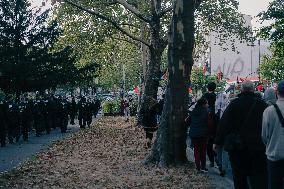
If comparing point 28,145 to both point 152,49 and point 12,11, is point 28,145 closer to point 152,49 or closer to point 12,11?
point 152,49

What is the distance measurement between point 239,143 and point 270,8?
14878mm

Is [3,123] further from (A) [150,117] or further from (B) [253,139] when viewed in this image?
(B) [253,139]

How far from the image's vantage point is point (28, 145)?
22.2 meters

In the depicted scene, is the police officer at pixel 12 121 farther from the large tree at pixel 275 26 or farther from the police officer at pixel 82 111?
the large tree at pixel 275 26

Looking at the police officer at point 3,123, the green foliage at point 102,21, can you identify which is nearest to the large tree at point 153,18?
the green foliage at point 102,21

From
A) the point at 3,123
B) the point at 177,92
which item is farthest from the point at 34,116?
the point at 177,92

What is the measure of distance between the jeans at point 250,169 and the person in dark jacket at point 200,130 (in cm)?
549

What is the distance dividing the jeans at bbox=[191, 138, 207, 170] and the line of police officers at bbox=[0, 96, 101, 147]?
1078 centimetres

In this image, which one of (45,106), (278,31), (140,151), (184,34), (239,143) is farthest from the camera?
(45,106)

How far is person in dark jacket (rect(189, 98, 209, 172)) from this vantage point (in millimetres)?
12799

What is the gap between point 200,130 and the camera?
41.9ft

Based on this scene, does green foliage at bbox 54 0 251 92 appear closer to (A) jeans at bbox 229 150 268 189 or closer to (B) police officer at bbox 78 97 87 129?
(B) police officer at bbox 78 97 87 129

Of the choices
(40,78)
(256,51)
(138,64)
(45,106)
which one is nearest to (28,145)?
(45,106)

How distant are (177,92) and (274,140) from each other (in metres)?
7.27
